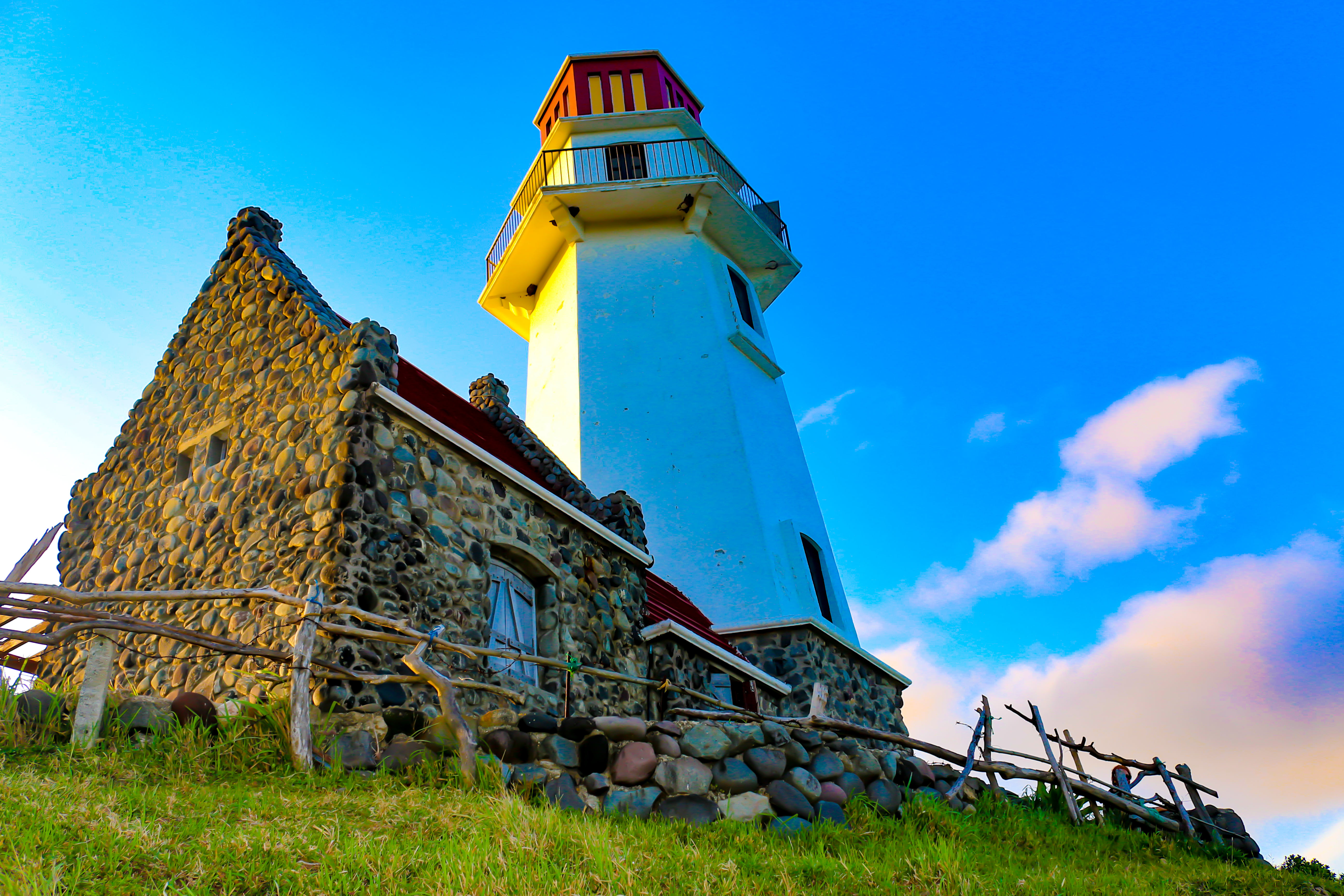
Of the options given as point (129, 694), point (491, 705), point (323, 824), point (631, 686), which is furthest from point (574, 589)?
point (323, 824)

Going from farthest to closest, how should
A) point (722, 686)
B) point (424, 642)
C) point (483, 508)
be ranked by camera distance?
point (722, 686) < point (483, 508) < point (424, 642)

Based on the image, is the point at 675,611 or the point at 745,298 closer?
the point at 675,611

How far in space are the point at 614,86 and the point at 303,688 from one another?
24.4 meters

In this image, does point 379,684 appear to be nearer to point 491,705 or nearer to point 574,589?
point 491,705

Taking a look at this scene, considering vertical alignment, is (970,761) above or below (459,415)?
below

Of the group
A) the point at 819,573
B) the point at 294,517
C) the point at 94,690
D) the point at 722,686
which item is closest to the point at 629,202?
the point at 819,573

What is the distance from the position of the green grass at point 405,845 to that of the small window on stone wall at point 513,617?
2.83m

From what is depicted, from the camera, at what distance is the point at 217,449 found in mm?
10055

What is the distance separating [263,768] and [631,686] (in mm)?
5130

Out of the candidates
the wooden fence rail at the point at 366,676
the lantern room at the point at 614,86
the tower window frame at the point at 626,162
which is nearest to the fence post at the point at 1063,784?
the wooden fence rail at the point at 366,676

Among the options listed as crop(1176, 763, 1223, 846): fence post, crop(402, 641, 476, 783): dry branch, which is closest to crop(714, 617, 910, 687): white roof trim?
crop(1176, 763, 1223, 846): fence post

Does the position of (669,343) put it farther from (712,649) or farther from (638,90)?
(638,90)

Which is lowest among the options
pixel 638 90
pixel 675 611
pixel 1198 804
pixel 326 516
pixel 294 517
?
pixel 1198 804

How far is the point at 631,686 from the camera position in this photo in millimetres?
10812
